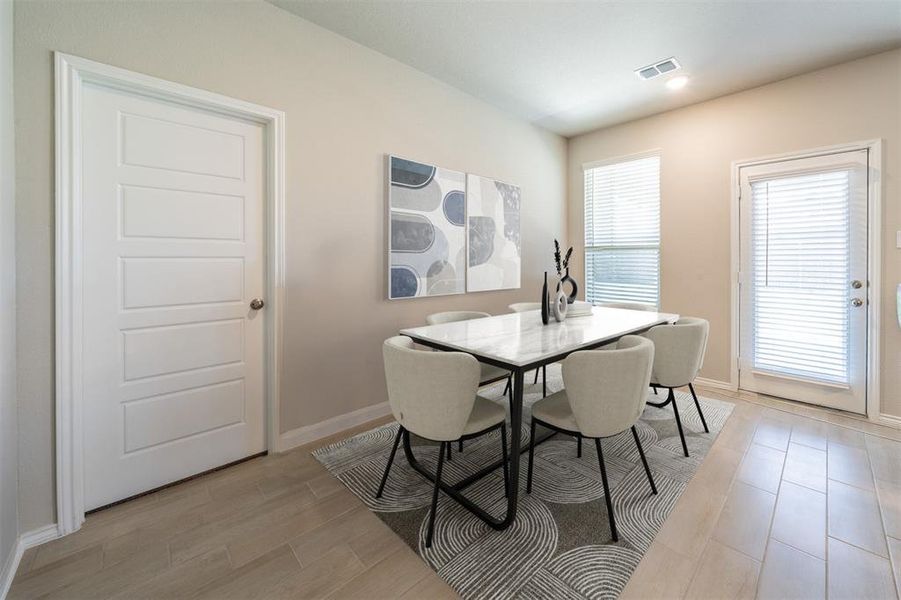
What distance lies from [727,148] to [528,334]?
2991 millimetres

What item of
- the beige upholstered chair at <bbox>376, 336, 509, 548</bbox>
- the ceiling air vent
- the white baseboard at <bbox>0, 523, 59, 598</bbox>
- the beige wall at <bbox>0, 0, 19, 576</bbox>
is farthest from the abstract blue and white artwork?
the white baseboard at <bbox>0, 523, 59, 598</bbox>

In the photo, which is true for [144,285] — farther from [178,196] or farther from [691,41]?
[691,41]

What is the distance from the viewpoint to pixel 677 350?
229cm

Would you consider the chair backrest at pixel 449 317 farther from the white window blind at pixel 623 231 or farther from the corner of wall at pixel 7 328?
the white window blind at pixel 623 231

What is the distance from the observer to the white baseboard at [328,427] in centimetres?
247

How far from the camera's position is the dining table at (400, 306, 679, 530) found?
5.39ft

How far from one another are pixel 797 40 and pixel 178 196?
4.18 m

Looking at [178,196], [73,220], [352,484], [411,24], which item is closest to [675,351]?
[352,484]

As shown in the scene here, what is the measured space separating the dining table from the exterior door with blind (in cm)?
130

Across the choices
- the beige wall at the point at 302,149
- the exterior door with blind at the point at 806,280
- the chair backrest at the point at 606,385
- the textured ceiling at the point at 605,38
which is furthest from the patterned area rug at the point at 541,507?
the textured ceiling at the point at 605,38

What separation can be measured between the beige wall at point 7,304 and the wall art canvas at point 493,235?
2.78 metres

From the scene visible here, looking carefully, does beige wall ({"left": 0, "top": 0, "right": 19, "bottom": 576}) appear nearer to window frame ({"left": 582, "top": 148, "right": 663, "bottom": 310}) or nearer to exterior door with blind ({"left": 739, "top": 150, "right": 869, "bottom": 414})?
window frame ({"left": 582, "top": 148, "right": 663, "bottom": 310})

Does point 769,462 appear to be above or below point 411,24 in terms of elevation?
below

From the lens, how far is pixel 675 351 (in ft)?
7.51
